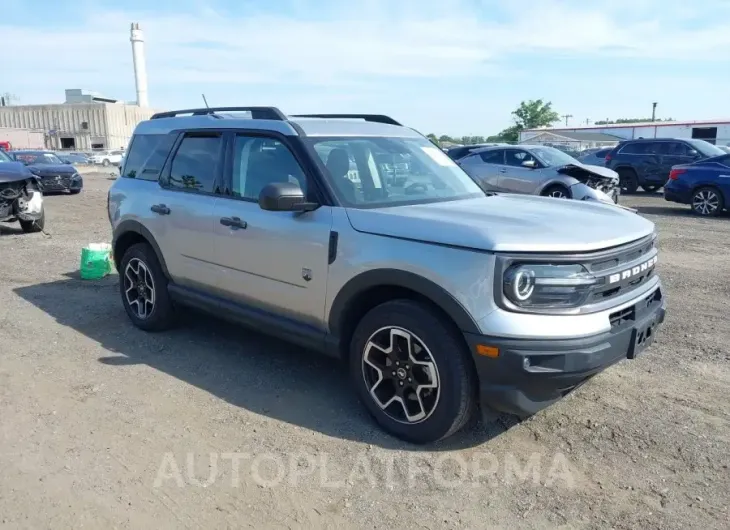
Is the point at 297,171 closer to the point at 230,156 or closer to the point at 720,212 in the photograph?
the point at 230,156

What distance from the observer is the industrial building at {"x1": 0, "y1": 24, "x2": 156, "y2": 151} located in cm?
7781

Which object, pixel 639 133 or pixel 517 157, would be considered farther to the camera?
pixel 639 133

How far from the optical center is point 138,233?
555 cm

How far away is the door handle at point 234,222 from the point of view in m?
4.40

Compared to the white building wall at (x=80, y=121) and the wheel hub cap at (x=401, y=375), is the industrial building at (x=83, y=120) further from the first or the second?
the wheel hub cap at (x=401, y=375)

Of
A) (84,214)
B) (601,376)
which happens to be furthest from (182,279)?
(84,214)

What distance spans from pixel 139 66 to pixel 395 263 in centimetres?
8787

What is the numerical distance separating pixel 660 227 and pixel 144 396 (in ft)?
34.7

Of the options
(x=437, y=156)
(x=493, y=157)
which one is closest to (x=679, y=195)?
(x=493, y=157)

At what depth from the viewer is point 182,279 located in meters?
5.12

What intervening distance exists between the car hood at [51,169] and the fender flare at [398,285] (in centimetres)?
1774

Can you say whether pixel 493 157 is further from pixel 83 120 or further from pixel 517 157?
pixel 83 120

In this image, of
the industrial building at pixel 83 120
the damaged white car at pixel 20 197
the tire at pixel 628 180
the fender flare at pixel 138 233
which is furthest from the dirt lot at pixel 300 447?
the industrial building at pixel 83 120

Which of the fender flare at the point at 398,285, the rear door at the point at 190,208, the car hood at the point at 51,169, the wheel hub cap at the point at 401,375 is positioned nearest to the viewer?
the fender flare at the point at 398,285
